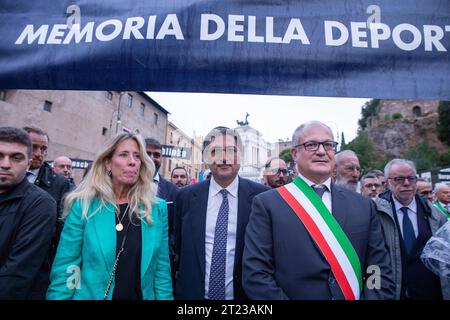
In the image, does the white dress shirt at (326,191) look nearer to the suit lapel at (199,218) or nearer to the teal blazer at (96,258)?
the suit lapel at (199,218)

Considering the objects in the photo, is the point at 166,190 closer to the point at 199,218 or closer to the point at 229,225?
the point at 199,218

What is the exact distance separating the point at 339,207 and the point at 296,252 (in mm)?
432

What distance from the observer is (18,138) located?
7.16ft

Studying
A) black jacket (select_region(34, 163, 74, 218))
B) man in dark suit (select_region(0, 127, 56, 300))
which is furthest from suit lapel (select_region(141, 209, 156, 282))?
black jacket (select_region(34, 163, 74, 218))

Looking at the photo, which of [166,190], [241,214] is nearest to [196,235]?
[241,214]

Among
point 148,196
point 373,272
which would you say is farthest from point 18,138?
point 373,272

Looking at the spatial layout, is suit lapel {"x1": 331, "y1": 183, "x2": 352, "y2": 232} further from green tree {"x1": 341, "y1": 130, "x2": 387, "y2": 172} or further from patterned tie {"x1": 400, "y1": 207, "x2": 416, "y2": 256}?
green tree {"x1": 341, "y1": 130, "x2": 387, "y2": 172}

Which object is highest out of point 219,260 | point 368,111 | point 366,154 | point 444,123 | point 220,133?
point 368,111

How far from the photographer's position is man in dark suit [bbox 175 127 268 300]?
226 centimetres

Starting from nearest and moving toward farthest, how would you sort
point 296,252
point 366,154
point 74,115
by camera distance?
point 296,252, point 74,115, point 366,154

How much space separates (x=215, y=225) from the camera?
2.40m

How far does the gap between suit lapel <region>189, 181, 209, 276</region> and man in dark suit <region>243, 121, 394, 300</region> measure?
499mm

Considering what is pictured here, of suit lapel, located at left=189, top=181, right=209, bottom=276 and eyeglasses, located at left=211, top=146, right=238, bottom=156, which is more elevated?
eyeglasses, located at left=211, top=146, right=238, bottom=156

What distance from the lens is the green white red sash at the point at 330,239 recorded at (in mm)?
1789
